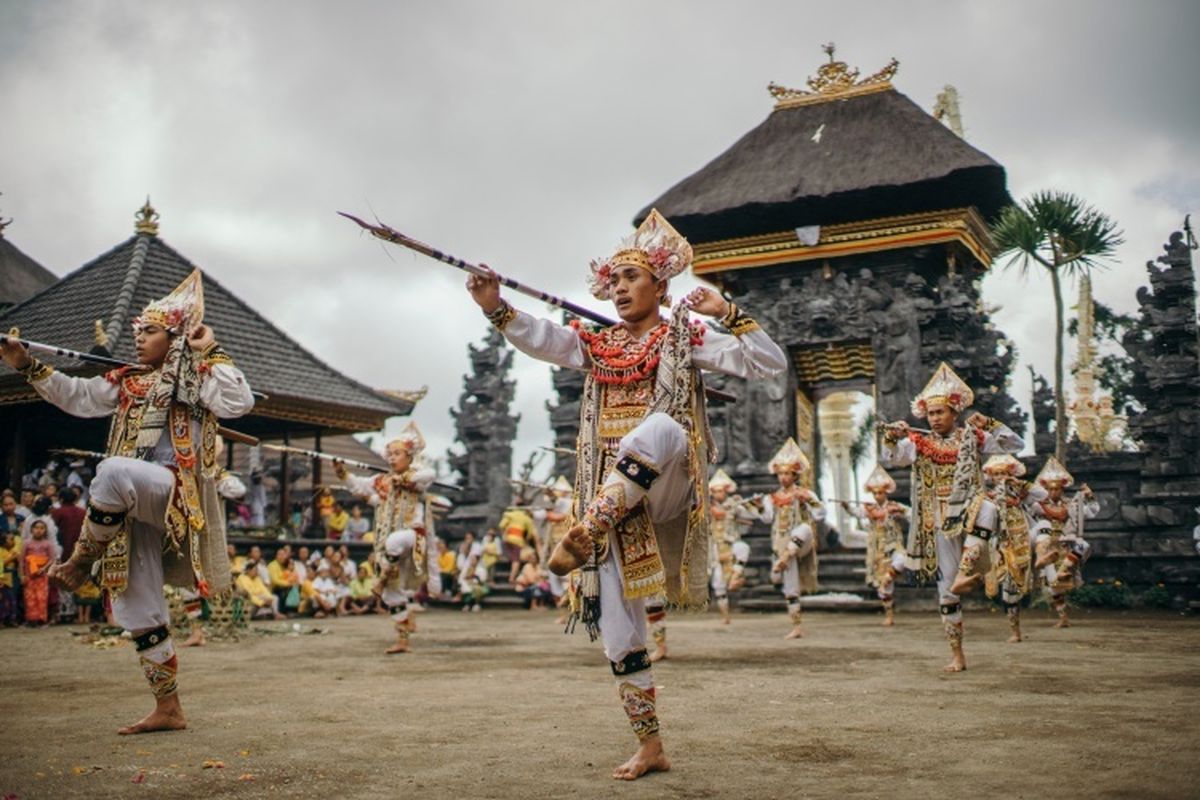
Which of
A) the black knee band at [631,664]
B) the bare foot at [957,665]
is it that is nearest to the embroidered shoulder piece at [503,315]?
the black knee band at [631,664]

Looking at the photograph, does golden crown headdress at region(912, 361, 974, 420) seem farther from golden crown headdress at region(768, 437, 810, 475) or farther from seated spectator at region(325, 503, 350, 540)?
seated spectator at region(325, 503, 350, 540)

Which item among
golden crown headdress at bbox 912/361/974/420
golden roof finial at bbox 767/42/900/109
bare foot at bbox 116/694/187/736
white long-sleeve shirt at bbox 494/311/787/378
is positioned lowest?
bare foot at bbox 116/694/187/736

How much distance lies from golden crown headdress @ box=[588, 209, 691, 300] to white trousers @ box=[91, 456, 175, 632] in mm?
2292

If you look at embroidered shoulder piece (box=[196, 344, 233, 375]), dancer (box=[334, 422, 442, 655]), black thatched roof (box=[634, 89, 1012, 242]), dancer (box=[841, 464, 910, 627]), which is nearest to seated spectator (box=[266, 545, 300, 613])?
dancer (box=[334, 422, 442, 655])

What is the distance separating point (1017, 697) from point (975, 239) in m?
14.8

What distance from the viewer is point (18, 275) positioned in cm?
2339

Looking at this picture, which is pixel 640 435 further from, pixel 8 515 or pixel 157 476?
pixel 8 515

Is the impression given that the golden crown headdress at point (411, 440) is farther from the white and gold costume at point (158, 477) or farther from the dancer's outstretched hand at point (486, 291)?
the dancer's outstretched hand at point (486, 291)

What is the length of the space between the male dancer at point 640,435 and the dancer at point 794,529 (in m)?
7.14

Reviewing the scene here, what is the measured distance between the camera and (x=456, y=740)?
4.63 metres

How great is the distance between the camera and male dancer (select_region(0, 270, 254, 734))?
4.84 metres

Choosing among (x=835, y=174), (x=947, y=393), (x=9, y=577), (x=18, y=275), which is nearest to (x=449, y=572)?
(x=9, y=577)

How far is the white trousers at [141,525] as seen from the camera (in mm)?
4793

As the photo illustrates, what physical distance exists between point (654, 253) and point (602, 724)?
2.26 m
